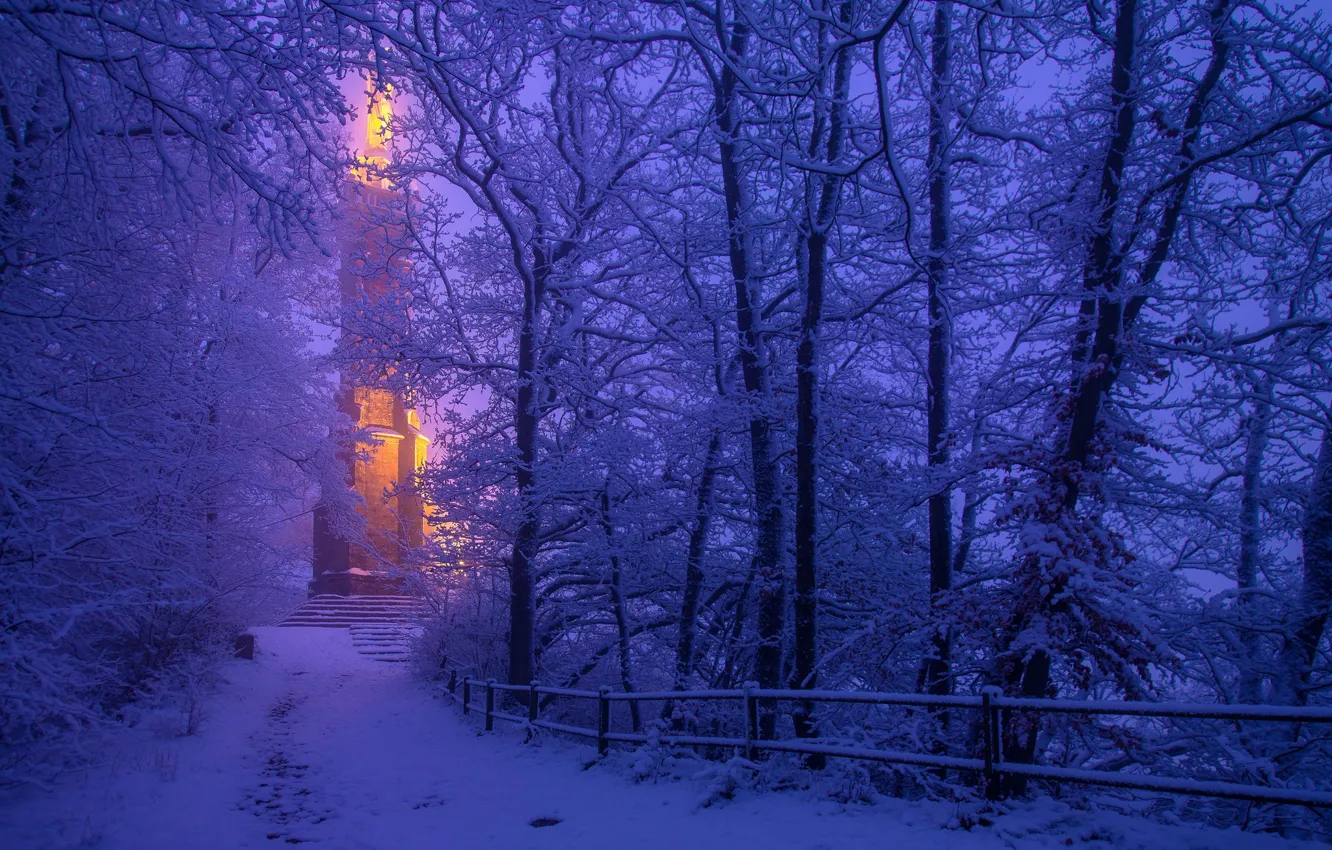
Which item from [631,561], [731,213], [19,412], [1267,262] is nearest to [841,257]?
[731,213]

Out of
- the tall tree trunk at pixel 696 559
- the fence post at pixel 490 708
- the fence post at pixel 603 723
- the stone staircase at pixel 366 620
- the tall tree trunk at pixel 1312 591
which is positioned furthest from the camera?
the stone staircase at pixel 366 620

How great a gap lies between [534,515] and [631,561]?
201 cm

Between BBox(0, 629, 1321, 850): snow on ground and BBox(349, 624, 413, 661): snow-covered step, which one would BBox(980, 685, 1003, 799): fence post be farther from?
BBox(349, 624, 413, 661): snow-covered step

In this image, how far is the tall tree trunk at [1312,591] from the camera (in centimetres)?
791

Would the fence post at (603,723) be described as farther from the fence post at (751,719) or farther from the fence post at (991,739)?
the fence post at (991,739)

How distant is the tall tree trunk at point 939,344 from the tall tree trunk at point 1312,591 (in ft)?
11.3

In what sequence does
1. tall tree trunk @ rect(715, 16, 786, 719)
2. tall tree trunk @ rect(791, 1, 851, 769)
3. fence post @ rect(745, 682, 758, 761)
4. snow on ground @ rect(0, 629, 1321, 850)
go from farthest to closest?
tall tree trunk @ rect(715, 16, 786, 719) → tall tree trunk @ rect(791, 1, 851, 769) → fence post @ rect(745, 682, 758, 761) → snow on ground @ rect(0, 629, 1321, 850)

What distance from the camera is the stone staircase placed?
2236cm

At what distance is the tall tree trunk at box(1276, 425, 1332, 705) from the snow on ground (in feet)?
15.0

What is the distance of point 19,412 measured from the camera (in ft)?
19.9

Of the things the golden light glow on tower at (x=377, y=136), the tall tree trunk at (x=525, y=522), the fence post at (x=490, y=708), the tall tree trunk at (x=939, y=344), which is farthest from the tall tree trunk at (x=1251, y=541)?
the tall tree trunk at (x=525, y=522)

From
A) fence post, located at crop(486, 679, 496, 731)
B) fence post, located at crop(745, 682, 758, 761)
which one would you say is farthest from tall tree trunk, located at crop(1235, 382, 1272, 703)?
fence post, located at crop(486, 679, 496, 731)

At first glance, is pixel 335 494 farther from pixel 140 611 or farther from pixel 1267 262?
pixel 1267 262

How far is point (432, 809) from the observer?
7.60 m
